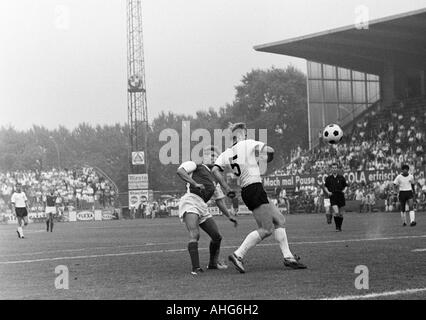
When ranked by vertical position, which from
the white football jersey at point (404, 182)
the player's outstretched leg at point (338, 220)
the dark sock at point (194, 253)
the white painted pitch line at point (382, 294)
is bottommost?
the player's outstretched leg at point (338, 220)

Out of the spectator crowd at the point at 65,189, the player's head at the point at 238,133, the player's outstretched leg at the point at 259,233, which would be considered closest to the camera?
the player's outstretched leg at the point at 259,233

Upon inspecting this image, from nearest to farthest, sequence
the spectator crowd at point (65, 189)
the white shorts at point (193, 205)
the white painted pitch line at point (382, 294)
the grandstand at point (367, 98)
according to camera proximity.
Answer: the white painted pitch line at point (382, 294) < the white shorts at point (193, 205) < the grandstand at point (367, 98) < the spectator crowd at point (65, 189)

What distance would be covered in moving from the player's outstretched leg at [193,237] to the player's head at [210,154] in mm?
864

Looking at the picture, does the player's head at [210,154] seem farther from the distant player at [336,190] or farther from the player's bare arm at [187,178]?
the distant player at [336,190]

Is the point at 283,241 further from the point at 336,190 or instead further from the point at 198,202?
the point at 336,190

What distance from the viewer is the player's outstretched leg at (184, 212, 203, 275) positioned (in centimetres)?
1145

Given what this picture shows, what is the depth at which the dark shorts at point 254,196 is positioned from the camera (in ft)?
36.9

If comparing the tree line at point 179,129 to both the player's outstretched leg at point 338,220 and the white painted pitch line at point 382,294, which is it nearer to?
the player's outstretched leg at point 338,220

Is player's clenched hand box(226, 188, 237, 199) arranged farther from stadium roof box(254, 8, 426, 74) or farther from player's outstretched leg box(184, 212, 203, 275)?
stadium roof box(254, 8, 426, 74)

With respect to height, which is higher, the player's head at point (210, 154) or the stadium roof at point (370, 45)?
the stadium roof at point (370, 45)

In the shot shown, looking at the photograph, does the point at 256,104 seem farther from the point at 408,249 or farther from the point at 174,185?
the point at 408,249

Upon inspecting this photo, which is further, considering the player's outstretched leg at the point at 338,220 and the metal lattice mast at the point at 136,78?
the metal lattice mast at the point at 136,78

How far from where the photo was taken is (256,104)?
92.5 meters

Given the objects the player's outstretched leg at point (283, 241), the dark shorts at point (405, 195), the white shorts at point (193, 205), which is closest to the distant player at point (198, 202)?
the white shorts at point (193, 205)
